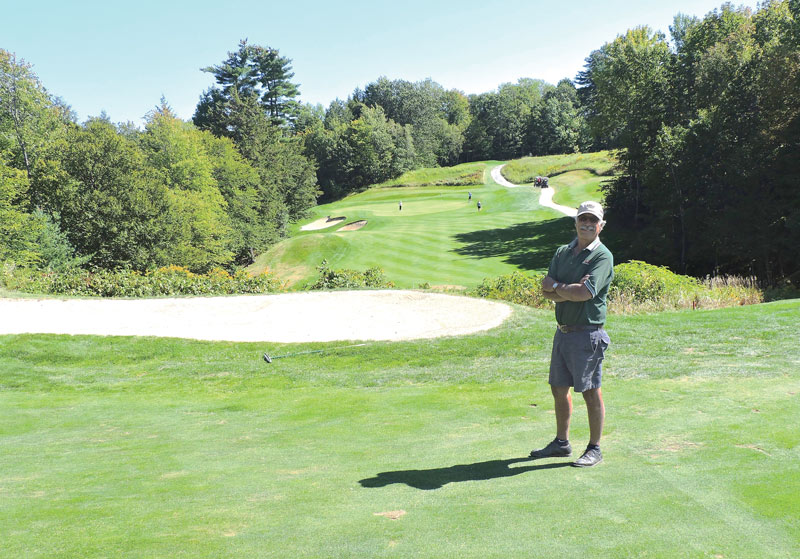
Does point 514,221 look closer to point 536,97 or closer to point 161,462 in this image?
point 161,462

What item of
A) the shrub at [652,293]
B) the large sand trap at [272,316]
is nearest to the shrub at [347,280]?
the large sand trap at [272,316]

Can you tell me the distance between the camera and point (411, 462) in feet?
16.6

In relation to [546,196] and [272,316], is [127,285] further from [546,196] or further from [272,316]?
[546,196]

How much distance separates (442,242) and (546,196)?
23.6 meters

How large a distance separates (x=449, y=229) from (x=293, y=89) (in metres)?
54.0

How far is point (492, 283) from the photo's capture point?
2064 cm

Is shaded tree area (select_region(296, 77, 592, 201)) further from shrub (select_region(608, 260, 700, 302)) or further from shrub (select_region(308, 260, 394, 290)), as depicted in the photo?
shrub (select_region(608, 260, 700, 302))

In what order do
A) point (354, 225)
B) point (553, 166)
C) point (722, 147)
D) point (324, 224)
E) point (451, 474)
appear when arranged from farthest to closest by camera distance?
point (553, 166) → point (324, 224) → point (354, 225) → point (722, 147) → point (451, 474)

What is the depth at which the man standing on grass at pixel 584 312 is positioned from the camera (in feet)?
15.5

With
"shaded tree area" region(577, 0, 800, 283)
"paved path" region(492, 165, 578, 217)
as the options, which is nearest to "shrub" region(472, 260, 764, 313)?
"shaded tree area" region(577, 0, 800, 283)

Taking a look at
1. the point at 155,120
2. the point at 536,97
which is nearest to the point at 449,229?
the point at 155,120

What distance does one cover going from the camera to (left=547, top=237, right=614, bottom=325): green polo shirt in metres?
4.75

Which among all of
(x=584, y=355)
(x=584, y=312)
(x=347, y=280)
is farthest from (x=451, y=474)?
(x=347, y=280)

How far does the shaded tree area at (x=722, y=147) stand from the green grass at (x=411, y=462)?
18.4 m
